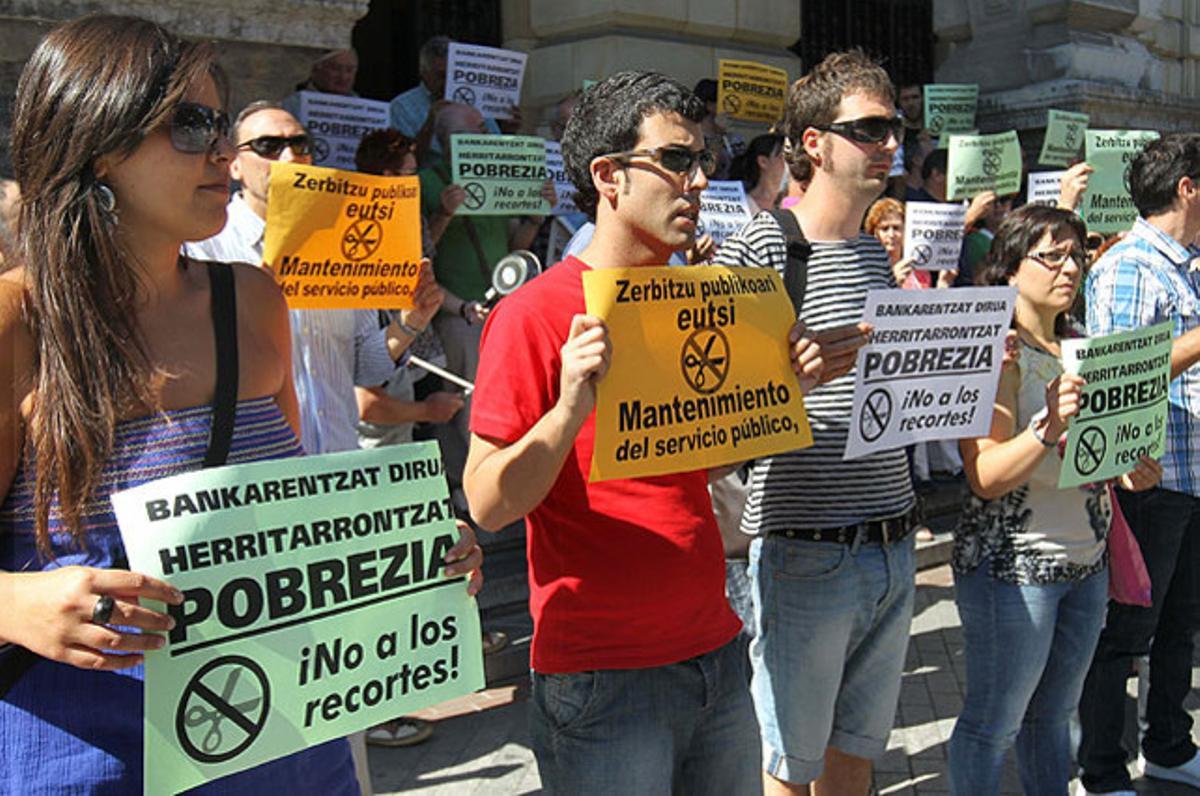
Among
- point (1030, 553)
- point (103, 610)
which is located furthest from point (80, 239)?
point (1030, 553)

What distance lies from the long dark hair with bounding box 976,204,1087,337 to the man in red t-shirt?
156cm

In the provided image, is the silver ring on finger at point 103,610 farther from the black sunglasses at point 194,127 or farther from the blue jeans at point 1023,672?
the blue jeans at point 1023,672

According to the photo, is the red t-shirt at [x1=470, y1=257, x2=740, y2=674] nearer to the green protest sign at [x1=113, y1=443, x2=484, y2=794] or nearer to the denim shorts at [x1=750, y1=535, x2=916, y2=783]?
the green protest sign at [x1=113, y1=443, x2=484, y2=794]

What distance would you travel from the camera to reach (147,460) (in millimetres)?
1966

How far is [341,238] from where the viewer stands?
3.85 metres

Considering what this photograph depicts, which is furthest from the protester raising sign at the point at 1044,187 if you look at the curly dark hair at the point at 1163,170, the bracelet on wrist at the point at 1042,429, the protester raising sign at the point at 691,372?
the protester raising sign at the point at 691,372

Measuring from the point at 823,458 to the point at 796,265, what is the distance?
1.59ft

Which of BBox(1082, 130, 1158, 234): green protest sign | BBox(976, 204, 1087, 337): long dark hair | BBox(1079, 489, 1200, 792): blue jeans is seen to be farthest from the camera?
BBox(1082, 130, 1158, 234): green protest sign

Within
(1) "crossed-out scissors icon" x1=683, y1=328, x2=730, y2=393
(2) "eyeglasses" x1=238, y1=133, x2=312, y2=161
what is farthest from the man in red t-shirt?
(2) "eyeglasses" x1=238, y1=133, x2=312, y2=161

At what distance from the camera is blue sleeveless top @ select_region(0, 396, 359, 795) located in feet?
6.31

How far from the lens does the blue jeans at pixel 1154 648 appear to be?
445cm

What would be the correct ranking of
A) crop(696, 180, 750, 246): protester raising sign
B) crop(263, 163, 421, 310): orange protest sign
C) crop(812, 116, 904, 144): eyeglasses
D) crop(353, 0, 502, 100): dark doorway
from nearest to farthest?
crop(812, 116, 904, 144): eyeglasses
crop(263, 163, 421, 310): orange protest sign
crop(696, 180, 750, 246): protester raising sign
crop(353, 0, 502, 100): dark doorway

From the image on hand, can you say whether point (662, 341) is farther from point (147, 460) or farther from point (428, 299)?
point (428, 299)

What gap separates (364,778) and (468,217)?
3686 mm
